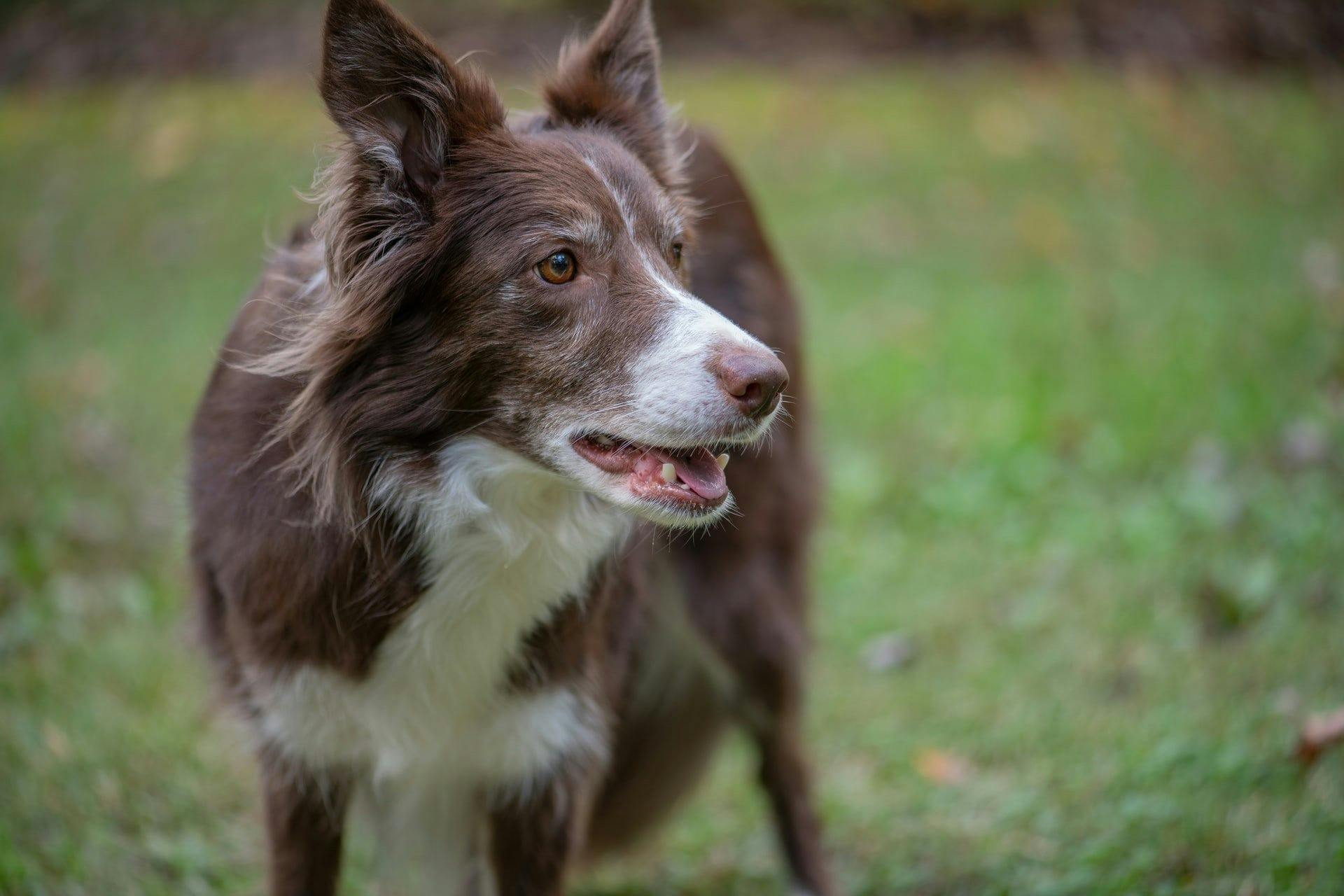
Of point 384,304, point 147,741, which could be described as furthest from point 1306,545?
point 147,741

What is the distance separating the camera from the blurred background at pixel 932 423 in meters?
4.02

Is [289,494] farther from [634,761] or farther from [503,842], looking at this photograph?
[634,761]

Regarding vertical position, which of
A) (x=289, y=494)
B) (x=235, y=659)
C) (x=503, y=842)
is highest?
(x=289, y=494)

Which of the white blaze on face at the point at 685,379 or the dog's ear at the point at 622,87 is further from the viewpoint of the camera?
the dog's ear at the point at 622,87

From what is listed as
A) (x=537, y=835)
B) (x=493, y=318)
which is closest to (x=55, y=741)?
(x=537, y=835)

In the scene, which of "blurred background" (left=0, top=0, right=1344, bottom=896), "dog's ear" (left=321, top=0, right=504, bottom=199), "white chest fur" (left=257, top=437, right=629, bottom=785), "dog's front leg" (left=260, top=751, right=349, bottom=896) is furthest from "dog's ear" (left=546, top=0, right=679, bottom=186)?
"dog's front leg" (left=260, top=751, right=349, bottom=896)

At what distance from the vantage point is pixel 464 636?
Result: 2764mm

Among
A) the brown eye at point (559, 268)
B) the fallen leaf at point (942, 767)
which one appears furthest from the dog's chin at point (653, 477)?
the fallen leaf at point (942, 767)

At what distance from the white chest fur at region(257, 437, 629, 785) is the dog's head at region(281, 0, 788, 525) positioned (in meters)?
0.12

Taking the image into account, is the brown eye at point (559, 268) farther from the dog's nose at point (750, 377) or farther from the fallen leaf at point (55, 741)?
the fallen leaf at point (55, 741)

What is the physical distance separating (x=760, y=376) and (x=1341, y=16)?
14.4 meters

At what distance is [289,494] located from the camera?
2.62 meters

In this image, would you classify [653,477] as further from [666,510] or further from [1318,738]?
[1318,738]

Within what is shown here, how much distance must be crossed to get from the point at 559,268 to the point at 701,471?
1.75 feet
